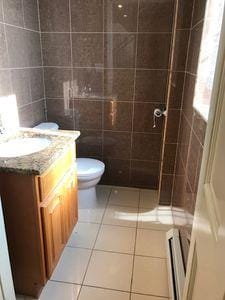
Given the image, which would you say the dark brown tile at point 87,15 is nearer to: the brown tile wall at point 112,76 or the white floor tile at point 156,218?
the brown tile wall at point 112,76

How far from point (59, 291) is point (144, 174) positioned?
58.9 inches

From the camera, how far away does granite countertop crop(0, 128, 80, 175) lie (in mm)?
1235

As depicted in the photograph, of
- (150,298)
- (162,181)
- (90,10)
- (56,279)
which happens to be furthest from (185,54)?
(56,279)

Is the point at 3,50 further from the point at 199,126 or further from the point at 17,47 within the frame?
the point at 199,126

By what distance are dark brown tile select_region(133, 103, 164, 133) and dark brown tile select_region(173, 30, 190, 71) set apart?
50 centimetres

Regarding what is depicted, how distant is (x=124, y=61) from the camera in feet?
7.73

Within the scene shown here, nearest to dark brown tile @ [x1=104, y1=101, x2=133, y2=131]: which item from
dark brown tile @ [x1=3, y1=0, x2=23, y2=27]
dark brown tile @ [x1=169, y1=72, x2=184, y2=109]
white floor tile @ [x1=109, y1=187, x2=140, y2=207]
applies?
dark brown tile @ [x1=169, y1=72, x2=184, y2=109]


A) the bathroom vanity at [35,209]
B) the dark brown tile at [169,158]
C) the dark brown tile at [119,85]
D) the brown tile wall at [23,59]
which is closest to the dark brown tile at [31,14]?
the brown tile wall at [23,59]

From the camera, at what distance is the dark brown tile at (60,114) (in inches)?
102

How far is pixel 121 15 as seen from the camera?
2230mm

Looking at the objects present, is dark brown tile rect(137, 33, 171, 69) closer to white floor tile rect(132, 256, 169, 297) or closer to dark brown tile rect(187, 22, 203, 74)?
dark brown tile rect(187, 22, 203, 74)

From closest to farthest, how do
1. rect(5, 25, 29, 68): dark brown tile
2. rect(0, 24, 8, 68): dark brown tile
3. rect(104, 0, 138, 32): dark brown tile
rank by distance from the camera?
rect(0, 24, 8, 68): dark brown tile
rect(5, 25, 29, 68): dark brown tile
rect(104, 0, 138, 32): dark brown tile

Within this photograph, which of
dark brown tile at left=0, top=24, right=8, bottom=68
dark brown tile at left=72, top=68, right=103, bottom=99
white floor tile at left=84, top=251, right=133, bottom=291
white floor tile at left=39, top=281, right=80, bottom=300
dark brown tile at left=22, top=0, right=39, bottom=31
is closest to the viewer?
white floor tile at left=39, top=281, right=80, bottom=300

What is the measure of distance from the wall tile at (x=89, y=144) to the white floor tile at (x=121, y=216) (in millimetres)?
637
